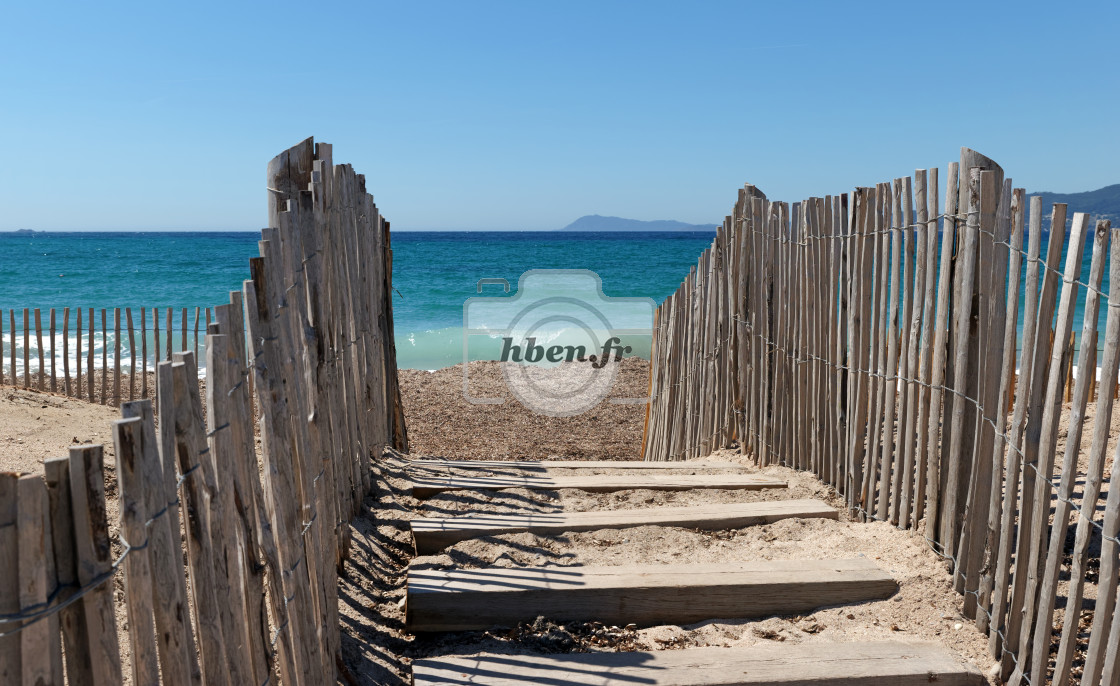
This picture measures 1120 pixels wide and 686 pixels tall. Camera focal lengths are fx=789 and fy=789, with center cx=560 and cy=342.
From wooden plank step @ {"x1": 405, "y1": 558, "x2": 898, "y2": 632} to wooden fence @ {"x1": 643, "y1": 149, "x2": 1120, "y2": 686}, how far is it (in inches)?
19.2

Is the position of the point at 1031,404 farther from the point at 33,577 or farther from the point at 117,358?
the point at 117,358

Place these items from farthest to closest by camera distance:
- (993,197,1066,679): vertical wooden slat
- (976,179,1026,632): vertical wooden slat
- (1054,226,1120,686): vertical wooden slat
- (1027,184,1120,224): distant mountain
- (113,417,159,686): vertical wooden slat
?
1. (1027,184,1120,224): distant mountain
2. (976,179,1026,632): vertical wooden slat
3. (993,197,1066,679): vertical wooden slat
4. (1054,226,1120,686): vertical wooden slat
5. (113,417,159,686): vertical wooden slat

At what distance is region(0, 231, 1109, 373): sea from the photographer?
1852 cm

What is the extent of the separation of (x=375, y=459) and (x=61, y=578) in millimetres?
3417

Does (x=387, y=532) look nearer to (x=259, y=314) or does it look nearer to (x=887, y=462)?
(x=259, y=314)

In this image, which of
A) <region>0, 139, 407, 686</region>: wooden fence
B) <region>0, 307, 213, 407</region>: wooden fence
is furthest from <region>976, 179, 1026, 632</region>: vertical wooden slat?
<region>0, 307, 213, 407</region>: wooden fence

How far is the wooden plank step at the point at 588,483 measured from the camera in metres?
4.22

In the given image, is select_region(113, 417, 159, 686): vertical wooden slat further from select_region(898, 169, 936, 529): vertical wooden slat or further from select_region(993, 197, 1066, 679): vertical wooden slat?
select_region(898, 169, 936, 529): vertical wooden slat

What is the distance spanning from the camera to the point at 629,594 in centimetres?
293

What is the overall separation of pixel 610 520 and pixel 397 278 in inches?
1159

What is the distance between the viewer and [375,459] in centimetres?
461

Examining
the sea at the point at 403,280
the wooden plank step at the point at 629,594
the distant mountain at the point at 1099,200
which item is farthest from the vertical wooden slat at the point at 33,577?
the distant mountain at the point at 1099,200

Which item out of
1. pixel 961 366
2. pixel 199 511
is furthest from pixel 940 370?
A: pixel 199 511

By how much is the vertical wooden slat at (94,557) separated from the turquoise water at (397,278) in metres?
13.5
